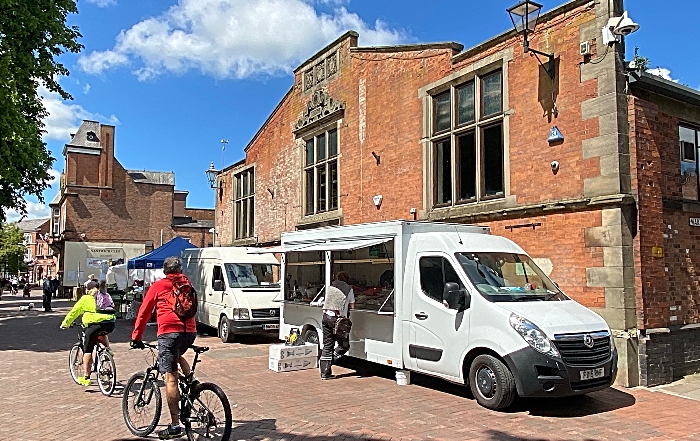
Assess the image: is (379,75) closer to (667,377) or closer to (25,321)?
(667,377)

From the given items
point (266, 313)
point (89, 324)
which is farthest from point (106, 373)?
point (266, 313)

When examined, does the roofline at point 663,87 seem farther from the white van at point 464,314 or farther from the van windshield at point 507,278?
the van windshield at point 507,278

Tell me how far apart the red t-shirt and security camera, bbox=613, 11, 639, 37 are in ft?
24.5

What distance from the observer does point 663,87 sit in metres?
9.59

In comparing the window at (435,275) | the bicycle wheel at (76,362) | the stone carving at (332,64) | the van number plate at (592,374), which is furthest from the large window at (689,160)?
the bicycle wheel at (76,362)

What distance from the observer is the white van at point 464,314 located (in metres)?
7.21

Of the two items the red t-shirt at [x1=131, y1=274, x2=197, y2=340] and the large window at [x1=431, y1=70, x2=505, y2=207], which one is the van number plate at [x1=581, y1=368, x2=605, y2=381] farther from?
the red t-shirt at [x1=131, y1=274, x2=197, y2=340]

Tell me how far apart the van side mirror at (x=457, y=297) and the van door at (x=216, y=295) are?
8103 mm

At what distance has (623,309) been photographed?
348 inches

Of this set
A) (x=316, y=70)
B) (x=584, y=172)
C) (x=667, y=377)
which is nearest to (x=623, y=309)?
(x=667, y=377)

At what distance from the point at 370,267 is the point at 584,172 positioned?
13.0 feet

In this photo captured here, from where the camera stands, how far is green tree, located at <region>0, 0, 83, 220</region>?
14289mm

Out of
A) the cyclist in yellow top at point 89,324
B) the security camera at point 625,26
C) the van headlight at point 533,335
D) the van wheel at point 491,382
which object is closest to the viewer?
the van headlight at point 533,335

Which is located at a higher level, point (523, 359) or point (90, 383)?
point (523, 359)
